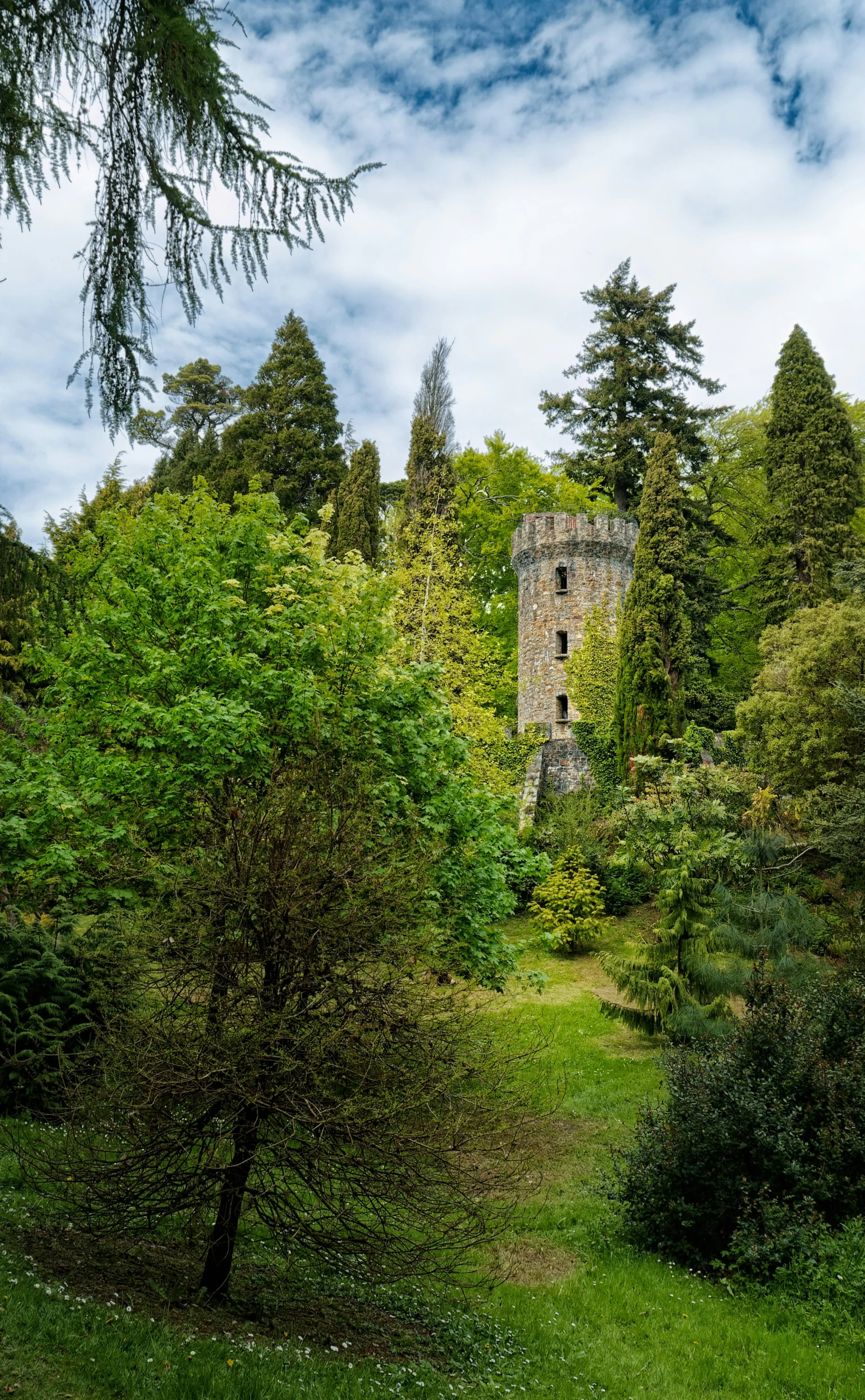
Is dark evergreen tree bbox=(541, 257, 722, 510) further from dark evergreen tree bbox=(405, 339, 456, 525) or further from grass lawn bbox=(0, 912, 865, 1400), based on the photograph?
grass lawn bbox=(0, 912, 865, 1400)

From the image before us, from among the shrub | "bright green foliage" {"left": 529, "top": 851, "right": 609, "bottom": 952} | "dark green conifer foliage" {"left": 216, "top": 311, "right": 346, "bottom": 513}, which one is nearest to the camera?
the shrub

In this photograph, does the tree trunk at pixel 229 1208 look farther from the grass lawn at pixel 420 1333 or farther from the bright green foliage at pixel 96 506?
the bright green foliage at pixel 96 506

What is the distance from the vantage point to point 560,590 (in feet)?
94.9

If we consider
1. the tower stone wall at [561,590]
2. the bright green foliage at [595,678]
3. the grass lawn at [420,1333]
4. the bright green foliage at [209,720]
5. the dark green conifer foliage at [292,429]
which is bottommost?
the grass lawn at [420,1333]

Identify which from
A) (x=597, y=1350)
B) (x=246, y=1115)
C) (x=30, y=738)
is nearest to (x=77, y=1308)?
(x=246, y=1115)

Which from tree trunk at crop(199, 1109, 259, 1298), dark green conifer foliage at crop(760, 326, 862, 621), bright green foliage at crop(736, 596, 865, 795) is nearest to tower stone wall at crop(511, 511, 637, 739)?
dark green conifer foliage at crop(760, 326, 862, 621)

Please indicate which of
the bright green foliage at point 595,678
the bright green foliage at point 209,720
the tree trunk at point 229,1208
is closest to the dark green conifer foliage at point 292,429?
the bright green foliage at point 595,678

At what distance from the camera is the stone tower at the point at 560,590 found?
2838 centimetres

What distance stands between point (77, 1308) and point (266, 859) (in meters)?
2.59

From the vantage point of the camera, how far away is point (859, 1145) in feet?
24.9

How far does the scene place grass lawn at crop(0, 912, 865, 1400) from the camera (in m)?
4.59

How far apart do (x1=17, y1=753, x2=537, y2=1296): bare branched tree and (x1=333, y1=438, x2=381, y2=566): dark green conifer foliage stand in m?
20.4

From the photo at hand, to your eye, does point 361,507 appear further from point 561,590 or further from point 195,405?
point 195,405

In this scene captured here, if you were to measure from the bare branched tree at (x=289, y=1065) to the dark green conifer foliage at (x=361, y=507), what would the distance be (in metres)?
20.4
